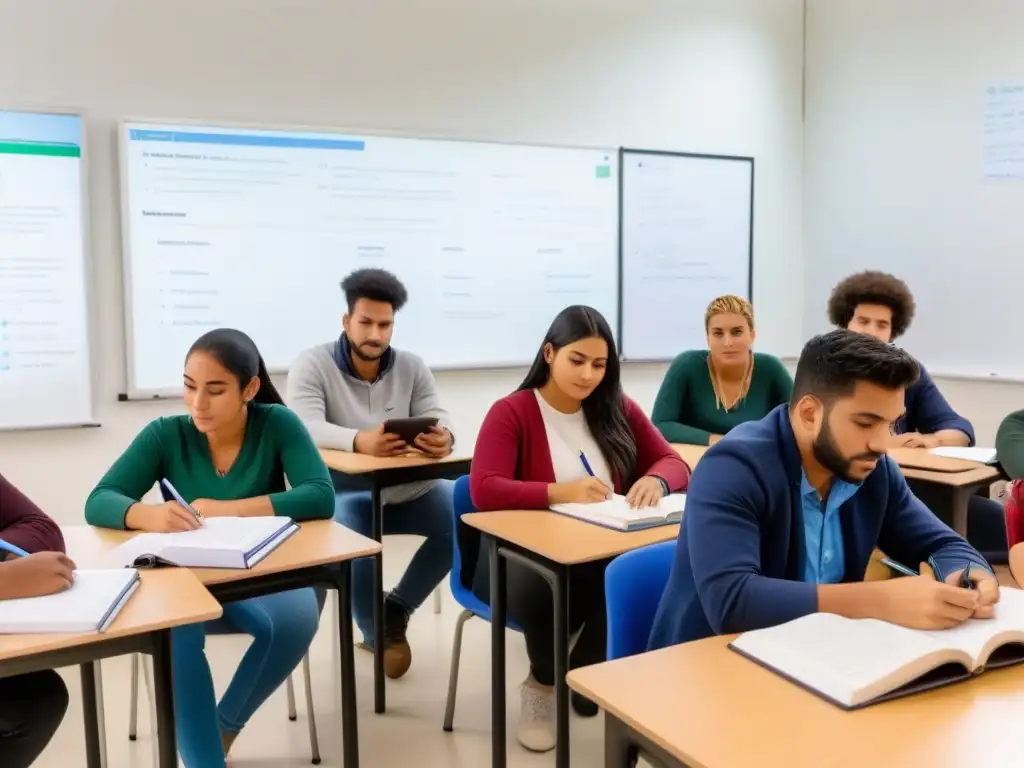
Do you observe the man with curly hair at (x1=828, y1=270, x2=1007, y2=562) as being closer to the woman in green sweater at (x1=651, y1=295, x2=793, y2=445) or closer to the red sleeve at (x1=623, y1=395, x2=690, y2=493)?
the woman in green sweater at (x1=651, y1=295, x2=793, y2=445)

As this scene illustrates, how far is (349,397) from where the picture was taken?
3.48 m

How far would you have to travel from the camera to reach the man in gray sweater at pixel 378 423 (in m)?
3.11

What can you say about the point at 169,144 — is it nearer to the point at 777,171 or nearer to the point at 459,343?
the point at 459,343

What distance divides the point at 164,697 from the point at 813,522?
3.87ft

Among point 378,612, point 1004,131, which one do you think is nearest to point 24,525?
point 378,612

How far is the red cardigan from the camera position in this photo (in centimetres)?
241

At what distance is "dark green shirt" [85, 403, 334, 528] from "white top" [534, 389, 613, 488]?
654 millimetres

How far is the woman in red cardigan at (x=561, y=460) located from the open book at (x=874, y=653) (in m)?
0.92

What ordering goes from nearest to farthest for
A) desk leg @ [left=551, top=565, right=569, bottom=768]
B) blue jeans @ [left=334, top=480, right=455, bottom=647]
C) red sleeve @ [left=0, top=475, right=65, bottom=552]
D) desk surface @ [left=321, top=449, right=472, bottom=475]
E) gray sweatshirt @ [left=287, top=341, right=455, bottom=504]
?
red sleeve @ [left=0, top=475, right=65, bottom=552]
desk leg @ [left=551, top=565, right=569, bottom=768]
desk surface @ [left=321, top=449, right=472, bottom=475]
blue jeans @ [left=334, top=480, right=455, bottom=647]
gray sweatshirt @ [left=287, top=341, right=455, bottom=504]

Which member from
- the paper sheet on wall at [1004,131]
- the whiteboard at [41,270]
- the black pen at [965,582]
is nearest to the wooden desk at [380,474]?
the whiteboard at [41,270]

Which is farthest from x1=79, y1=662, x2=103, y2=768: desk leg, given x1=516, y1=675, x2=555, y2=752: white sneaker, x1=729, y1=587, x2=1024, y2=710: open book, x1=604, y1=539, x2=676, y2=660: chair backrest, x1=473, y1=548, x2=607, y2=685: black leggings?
x1=729, y1=587, x2=1024, y2=710: open book

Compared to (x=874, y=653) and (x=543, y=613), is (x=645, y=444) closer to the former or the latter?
(x=543, y=613)

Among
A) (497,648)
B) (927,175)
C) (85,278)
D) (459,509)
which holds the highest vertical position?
(927,175)

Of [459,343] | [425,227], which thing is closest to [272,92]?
[425,227]
